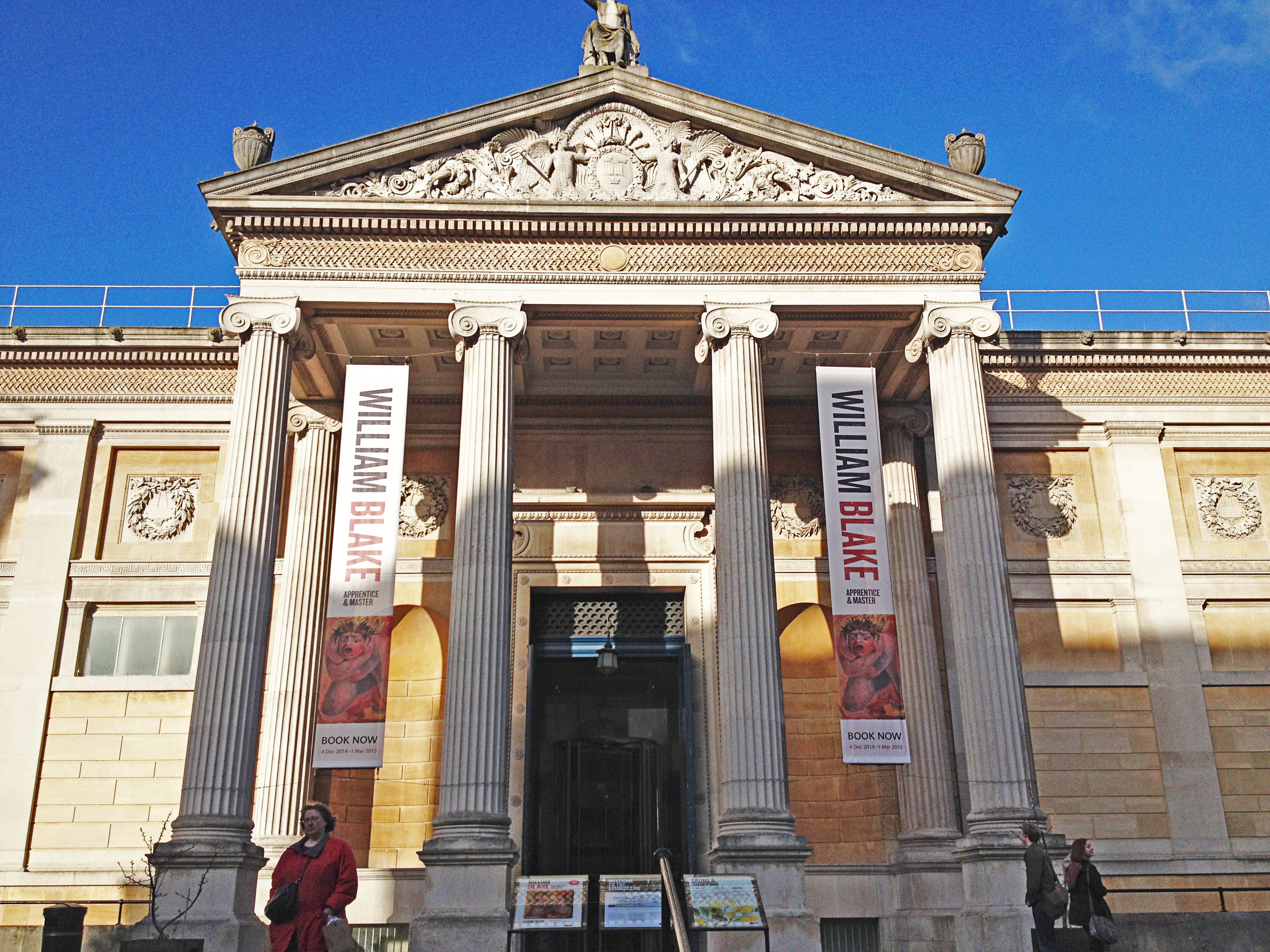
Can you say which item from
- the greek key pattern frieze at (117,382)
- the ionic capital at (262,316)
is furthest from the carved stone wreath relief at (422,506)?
Answer: the ionic capital at (262,316)

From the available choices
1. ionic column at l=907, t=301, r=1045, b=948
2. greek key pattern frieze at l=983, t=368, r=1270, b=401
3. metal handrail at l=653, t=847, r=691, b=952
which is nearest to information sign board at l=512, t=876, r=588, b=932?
metal handrail at l=653, t=847, r=691, b=952

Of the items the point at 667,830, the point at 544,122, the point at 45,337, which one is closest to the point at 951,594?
the point at 667,830

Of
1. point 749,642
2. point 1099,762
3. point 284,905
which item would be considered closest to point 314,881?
point 284,905

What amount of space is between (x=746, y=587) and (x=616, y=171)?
22.6 feet

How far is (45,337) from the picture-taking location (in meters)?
21.7

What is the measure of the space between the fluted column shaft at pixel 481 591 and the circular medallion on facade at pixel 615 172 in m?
2.42

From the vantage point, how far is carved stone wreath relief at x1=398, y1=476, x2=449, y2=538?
71.2 feet

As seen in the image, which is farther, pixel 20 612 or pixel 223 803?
pixel 20 612

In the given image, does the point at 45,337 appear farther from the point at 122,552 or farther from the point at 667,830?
the point at 667,830

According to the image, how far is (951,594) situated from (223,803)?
1052 cm

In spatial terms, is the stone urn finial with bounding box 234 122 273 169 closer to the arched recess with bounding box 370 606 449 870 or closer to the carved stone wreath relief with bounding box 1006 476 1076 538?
the arched recess with bounding box 370 606 449 870

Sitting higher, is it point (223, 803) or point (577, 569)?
point (577, 569)

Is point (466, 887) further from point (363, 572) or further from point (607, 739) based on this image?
point (607, 739)

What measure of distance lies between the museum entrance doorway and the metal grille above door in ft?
0.06
